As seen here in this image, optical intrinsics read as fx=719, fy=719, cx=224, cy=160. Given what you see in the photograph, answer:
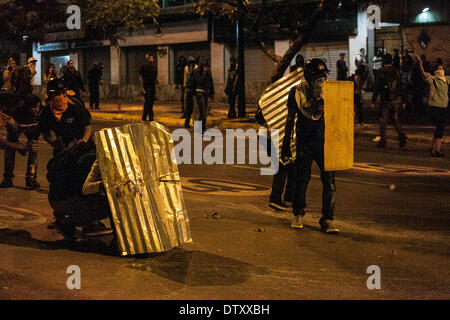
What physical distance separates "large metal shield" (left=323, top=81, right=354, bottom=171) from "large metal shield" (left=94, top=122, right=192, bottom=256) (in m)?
2.10

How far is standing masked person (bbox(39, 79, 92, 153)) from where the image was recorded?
789 cm

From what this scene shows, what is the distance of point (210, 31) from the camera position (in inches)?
1323

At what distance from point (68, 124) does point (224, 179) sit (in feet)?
12.9

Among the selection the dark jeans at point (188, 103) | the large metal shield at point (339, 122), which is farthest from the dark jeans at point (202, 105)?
the large metal shield at point (339, 122)

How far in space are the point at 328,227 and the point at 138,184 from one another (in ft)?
7.74

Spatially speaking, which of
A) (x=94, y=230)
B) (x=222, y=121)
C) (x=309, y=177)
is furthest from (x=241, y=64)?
(x=94, y=230)

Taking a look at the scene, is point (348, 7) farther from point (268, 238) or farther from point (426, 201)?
point (268, 238)

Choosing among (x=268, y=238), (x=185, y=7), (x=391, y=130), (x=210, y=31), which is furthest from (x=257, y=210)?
(x=185, y=7)

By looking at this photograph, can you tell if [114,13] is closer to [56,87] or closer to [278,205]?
[278,205]

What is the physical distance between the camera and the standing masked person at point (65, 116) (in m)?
7.89

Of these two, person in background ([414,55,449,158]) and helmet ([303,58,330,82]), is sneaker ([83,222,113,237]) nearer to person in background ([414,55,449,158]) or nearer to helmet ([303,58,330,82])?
helmet ([303,58,330,82])

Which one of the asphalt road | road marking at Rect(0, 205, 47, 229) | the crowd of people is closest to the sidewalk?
the crowd of people

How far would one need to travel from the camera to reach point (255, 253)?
22.5ft

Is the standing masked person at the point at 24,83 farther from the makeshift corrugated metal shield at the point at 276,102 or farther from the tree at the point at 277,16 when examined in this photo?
the tree at the point at 277,16
